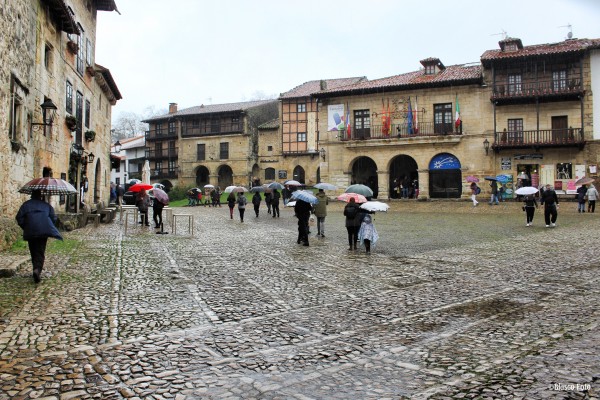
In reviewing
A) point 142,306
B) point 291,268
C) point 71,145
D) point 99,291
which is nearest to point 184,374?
point 142,306

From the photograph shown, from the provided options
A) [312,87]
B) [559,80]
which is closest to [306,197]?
[559,80]

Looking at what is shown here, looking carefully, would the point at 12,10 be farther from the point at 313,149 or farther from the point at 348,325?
the point at 313,149

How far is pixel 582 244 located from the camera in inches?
520

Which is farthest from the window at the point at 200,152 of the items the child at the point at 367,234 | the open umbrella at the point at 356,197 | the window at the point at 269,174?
the child at the point at 367,234

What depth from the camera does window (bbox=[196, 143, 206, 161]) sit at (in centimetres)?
5556

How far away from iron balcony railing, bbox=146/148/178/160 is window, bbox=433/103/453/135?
33438 millimetres

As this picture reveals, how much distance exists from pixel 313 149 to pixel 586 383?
153ft

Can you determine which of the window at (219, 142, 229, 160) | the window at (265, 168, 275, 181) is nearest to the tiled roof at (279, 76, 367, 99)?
the window at (265, 168, 275, 181)

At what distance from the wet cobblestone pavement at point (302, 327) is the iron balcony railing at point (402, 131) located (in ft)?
78.7

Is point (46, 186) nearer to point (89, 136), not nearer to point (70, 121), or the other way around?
point (70, 121)

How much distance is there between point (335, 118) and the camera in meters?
38.1

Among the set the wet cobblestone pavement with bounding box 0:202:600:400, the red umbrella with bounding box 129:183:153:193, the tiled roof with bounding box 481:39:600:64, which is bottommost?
the wet cobblestone pavement with bounding box 0:202:600:400

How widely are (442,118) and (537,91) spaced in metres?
6.33

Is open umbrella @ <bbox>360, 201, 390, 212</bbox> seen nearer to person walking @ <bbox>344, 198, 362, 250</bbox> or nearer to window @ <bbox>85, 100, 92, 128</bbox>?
person walking @ <bbox>344, 198, 362, 250</bbox>
